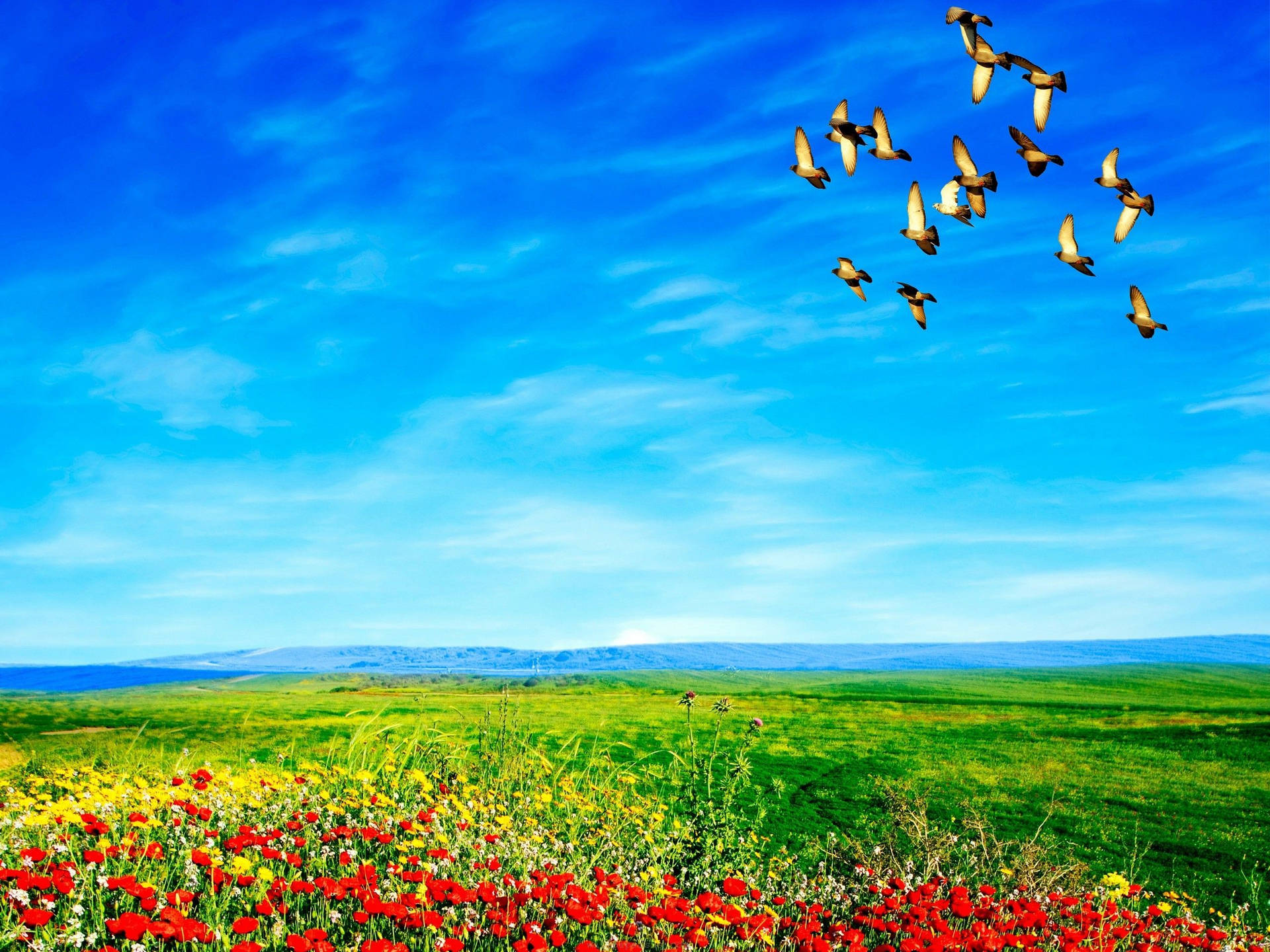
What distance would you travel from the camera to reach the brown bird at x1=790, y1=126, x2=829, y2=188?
5.07 meters

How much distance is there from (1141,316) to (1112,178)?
90 centimetres

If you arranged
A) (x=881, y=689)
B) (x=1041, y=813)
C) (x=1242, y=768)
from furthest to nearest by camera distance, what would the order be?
1. (x=881, y=689)
2. (x=1242, y=768)
3. (x=1041, y=813)

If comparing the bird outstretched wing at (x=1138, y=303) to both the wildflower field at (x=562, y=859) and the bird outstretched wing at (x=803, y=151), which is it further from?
the wildflower field at (x=562, y=859)

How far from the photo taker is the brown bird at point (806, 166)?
507cm

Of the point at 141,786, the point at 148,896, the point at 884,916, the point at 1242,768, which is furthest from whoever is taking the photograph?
the point at 1242,768

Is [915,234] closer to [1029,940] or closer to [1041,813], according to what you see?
[1029,940]

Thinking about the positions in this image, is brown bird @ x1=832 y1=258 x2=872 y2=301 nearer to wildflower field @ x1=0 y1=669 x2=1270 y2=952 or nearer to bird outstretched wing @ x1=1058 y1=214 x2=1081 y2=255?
bird outstretched wing @ x1=1058 y1=214 x2=1081 y2=255

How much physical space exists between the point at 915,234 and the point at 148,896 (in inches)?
221

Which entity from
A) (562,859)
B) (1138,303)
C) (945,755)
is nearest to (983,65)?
(1138,303)

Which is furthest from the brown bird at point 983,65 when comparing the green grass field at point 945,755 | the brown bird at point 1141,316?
the green grass field at point 945,755

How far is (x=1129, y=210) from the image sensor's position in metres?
4.82

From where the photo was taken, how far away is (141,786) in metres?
7.12

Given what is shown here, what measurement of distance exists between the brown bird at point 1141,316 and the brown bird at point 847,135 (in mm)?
1988

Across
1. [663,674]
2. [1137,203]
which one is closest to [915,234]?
[1137,203]
